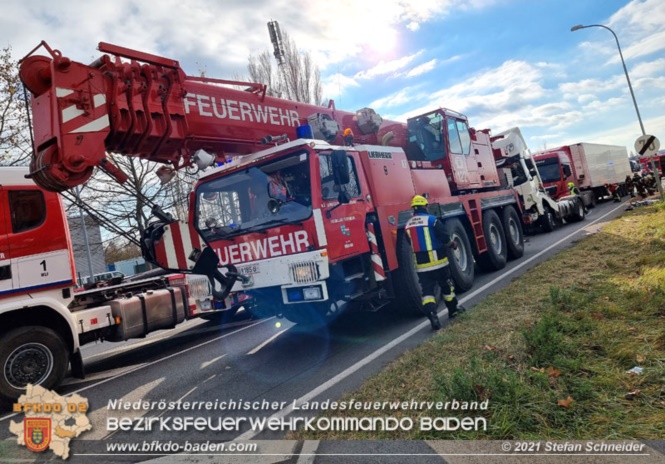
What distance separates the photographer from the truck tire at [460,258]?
7.59 m

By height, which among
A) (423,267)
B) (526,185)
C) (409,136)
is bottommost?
(423,267)

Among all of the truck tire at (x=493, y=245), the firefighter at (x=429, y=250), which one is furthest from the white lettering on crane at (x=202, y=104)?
the truck tire at (x=493, y=245)

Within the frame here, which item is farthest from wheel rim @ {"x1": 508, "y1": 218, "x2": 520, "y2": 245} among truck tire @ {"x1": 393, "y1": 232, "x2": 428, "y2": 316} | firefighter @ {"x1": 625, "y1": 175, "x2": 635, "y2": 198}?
firefighter @ {"x1": 625, "y1": 175, "x2": 635, "y2": 198}

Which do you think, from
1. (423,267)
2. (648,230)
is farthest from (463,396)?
(648,230)

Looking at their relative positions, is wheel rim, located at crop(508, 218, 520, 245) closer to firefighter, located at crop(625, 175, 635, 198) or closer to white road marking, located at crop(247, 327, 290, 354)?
white road marking, located at crop(247, 327, 290, 354)

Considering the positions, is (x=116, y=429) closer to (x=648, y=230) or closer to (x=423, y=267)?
(x=423, y=267)

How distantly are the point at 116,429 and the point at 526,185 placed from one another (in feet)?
45.9

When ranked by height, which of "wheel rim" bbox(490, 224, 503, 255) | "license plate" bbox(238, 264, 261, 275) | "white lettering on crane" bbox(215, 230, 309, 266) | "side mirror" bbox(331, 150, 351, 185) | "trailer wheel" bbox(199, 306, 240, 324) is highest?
"side mirror" bbox(331, 150, 351, 185)

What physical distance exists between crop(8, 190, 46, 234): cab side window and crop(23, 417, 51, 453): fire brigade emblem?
9.40ft

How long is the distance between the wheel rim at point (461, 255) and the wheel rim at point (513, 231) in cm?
311

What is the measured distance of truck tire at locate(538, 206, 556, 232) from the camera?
51.1 ft

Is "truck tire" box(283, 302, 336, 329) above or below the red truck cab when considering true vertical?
below

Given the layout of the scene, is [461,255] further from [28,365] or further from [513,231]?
[28,365]

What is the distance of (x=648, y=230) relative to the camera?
9.55 meters
